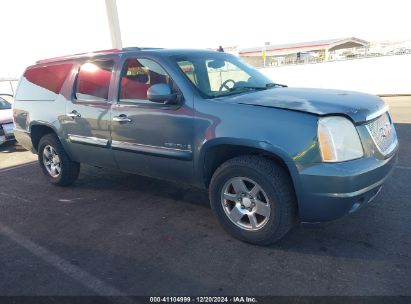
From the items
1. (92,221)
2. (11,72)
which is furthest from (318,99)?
(11,72)

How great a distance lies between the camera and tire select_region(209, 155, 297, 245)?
3047 mm

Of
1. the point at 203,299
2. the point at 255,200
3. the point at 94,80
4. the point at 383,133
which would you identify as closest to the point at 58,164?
the point at 94,80

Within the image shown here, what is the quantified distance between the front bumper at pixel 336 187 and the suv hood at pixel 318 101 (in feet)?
1.39

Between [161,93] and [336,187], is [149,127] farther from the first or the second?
[336,187]

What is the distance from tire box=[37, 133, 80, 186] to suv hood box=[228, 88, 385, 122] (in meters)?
2.92

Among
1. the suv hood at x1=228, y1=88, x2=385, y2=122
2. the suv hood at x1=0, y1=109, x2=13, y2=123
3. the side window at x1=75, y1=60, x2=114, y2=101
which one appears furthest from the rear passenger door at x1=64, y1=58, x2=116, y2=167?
the suv hood at x1=0, y1=109, x2=13, y2=123

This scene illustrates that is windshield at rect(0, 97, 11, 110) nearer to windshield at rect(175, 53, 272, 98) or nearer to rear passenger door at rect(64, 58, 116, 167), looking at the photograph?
rear passenger door at rect(64, 58, 116, 167)

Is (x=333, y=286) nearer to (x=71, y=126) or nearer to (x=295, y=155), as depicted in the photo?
(x=295, y=155)

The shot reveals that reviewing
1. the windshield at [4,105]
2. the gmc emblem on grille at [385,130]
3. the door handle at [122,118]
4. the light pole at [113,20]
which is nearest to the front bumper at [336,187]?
the gmc emblem on grille at [385,130]

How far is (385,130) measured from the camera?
3.37 meters

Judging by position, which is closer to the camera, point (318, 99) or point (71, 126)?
point (318, 99)

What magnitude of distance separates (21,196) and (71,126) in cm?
134

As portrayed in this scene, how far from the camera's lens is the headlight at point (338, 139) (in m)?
2.82

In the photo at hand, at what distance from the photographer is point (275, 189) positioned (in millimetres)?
3020
